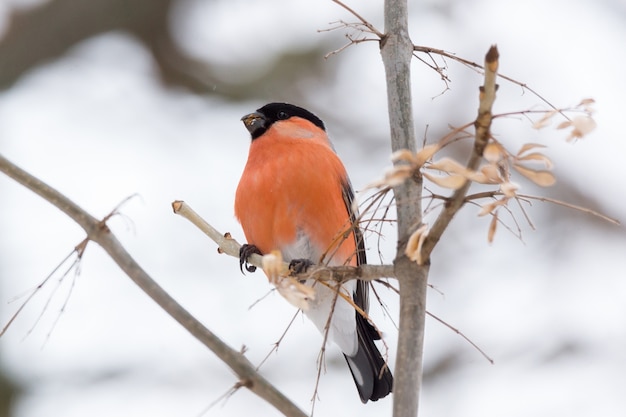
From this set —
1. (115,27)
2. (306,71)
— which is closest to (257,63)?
(306,71)

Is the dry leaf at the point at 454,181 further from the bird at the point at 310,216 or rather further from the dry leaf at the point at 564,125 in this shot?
the bird at the point at 310,216

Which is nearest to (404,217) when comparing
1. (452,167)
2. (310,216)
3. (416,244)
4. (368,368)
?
(416,244)

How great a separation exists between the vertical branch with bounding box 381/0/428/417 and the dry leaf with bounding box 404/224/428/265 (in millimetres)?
50

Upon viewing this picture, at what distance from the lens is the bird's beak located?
11.8ft

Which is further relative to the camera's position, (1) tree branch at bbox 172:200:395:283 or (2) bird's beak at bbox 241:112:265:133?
(2) bird's beak at bbox 241:112:265:133

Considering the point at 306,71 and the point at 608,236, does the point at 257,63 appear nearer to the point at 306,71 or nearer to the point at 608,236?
the point at 306,71

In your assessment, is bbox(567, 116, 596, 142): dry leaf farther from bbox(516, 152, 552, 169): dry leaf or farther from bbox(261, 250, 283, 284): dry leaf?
bbox(261, 250, 283, 284): dry leaf

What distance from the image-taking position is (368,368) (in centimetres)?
333

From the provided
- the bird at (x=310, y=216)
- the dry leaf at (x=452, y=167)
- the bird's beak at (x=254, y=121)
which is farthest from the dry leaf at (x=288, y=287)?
the bird's beak at (x=254, y=121)

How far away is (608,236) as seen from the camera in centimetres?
577

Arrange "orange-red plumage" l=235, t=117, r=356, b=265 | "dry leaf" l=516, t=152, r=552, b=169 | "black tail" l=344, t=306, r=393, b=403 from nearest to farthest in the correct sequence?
"dry leaf" l=516, t=152, r=552, b=169, "orange-red plumage" l=235, t=117, r=356, b=265, "black tail" l=344, t=306, r=393, b=403

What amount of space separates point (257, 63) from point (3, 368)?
106 inches

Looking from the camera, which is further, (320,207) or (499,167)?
(320,207)

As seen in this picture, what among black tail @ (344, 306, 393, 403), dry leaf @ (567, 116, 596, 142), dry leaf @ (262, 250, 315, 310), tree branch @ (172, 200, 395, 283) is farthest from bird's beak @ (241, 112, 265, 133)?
dry leaf @ (567, 116, 596, 142)
